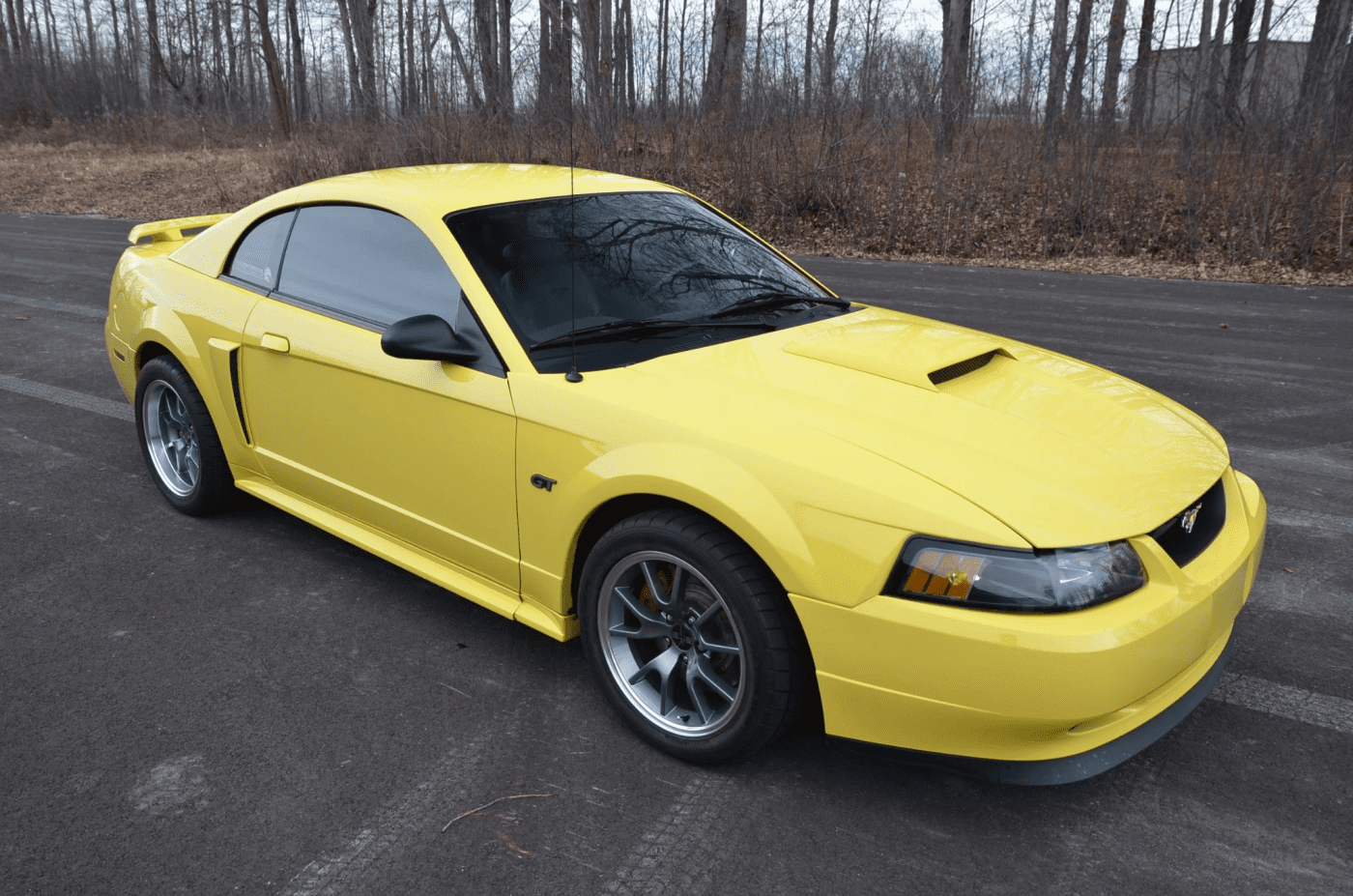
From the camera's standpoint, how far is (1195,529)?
8.49 ft

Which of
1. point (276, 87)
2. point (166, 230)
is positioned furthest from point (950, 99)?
point (276, 87)

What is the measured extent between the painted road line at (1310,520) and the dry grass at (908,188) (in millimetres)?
8680

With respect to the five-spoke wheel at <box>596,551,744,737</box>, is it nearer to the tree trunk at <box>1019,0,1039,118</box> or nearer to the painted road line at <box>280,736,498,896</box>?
the painted road line at <box>280,736,498,896</box>

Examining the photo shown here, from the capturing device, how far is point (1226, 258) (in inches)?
508

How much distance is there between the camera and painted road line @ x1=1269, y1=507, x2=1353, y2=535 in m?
4.33

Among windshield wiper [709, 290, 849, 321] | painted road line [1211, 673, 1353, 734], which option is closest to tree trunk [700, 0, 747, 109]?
windshield wiper [709, 290, 849, 321]

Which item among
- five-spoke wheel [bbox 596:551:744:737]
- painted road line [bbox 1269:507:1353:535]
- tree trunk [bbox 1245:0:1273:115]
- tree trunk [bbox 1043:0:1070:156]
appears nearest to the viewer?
five-spoke wheel [bbox 596:551:744:737]

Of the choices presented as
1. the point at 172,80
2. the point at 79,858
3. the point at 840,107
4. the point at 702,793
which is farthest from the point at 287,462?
the point at 172,80

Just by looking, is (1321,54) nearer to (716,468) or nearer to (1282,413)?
(1282,413)

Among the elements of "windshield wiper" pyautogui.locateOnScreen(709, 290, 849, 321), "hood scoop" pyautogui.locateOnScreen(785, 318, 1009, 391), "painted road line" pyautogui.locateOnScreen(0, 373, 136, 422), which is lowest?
"painted road line" pyautogui.locateOnScreen(0, 373, 136, 422)

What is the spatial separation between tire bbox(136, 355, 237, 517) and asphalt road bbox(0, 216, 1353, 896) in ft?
0.49

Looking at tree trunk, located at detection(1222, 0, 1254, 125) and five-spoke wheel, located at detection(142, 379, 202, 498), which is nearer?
five-spoke wheel, located at detection(142, 379, 202, 498)

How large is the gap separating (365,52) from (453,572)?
25700 mm

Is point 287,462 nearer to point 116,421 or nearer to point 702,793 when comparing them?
point 702,793
